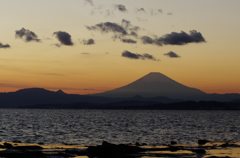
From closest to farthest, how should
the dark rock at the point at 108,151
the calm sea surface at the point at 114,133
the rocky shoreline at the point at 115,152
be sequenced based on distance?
the rocky shoreline at the point at 115,152 < the dark rock at the point at 108,151 < the calm sea surface at the point at 114,133

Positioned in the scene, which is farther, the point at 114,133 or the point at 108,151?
the point at 114,133

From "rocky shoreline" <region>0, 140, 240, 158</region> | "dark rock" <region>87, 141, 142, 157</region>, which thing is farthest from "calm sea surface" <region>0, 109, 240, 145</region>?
"dark rock" <region>87, 141, 142, 157</region>

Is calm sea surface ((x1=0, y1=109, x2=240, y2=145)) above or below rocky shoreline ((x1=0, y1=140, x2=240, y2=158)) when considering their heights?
above

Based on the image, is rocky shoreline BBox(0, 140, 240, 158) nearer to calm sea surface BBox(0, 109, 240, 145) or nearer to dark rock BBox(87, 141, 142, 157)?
dark rock BBox(87, 141, 142, 157)

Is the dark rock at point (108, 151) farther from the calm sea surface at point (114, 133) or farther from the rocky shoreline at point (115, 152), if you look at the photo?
the calm sea surface at point (114, 133)

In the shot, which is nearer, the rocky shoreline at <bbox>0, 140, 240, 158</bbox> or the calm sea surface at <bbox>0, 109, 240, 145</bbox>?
the rocky shoreline at <bbox>0, 140, 240, 158</bbox>

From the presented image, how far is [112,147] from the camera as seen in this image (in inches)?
1610

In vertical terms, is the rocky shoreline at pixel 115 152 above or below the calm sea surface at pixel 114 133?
below

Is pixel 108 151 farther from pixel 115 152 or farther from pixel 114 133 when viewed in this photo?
pixel 114 133

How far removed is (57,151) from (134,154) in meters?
9.76

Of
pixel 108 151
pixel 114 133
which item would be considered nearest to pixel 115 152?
pixel 108 151

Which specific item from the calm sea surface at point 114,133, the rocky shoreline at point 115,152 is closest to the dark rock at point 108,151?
the rocky shoreline at point 115,152

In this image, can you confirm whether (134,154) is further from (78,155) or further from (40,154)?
(40,154)

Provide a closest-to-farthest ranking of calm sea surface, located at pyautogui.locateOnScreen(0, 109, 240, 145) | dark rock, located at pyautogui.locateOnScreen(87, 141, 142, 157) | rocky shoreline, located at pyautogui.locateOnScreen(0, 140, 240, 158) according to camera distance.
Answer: rocky shoreline, located at pyautogui.locateOnScreen(0, 140, 240, 158), dark rock, located at pyautogui.locateOnScreen(87, 141, 142, 157), calm sea surface, located at pyautogui.locateOnScreen(0, 109, 240, 145)
